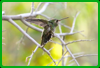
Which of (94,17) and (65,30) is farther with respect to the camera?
(94,17)

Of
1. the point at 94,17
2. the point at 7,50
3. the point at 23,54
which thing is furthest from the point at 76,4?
the point at 7,50

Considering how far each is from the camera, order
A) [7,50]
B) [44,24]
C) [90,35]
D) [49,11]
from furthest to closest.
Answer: [90,35] → [7,50] → [49,11] → [44,24]

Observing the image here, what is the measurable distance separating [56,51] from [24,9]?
3.31 ft

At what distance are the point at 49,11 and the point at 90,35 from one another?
3.60 ft

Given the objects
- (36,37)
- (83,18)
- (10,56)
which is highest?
(83,18)

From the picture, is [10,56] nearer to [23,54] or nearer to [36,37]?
[23,54]

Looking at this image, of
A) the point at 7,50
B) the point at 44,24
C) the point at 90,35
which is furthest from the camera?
the point at 90,35

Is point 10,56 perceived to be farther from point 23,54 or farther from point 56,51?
point 56,51

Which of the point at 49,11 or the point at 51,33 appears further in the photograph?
the point at 49,11

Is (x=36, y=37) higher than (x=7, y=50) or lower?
higher

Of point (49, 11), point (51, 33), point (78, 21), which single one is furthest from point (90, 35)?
point (51, 33)

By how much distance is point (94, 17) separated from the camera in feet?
10.7

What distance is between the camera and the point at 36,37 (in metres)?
3.01

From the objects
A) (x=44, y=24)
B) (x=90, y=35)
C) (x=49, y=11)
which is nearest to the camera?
(x=44, y=24)
